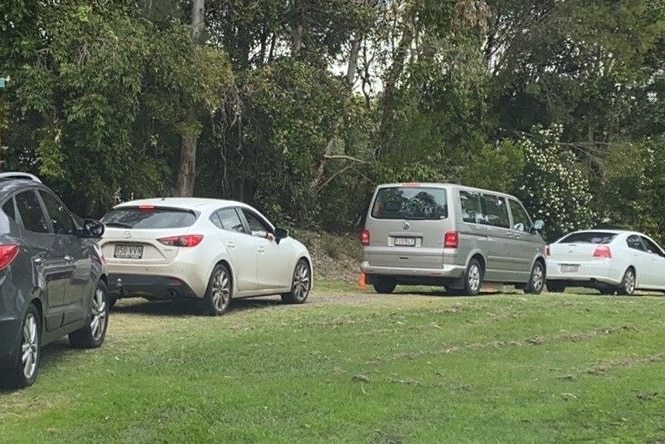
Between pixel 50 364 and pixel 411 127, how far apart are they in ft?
59.2

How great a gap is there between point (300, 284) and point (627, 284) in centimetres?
886

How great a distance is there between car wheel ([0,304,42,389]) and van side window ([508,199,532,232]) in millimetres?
12159

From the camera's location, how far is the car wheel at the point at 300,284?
1457cm

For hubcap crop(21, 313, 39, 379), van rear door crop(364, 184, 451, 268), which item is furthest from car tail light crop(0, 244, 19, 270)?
van rear door crop(364, 184, 451, 268)

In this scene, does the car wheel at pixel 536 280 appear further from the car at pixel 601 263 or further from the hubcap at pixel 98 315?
the hubcap at pixel 98 315

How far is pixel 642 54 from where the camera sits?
3362 centimetres

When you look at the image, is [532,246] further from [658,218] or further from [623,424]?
[658,218]

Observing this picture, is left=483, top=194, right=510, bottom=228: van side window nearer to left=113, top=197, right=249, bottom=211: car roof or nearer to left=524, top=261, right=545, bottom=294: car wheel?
left=524, top=261, right=545, bottom=294: car wheel

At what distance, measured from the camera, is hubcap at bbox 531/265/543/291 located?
18.9 meters

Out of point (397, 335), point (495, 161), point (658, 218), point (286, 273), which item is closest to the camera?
point (397, 335)

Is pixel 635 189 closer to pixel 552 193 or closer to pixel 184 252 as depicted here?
pixel 552 193

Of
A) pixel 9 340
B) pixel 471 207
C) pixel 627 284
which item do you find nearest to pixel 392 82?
pixel 627 284

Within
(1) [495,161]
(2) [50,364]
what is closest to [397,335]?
(2) [50,364]

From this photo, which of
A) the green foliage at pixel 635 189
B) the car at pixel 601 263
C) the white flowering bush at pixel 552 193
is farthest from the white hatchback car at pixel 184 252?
the green foliage at pixel 635 189
